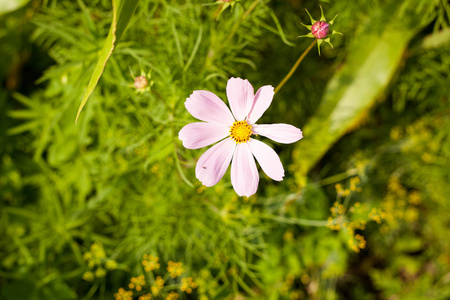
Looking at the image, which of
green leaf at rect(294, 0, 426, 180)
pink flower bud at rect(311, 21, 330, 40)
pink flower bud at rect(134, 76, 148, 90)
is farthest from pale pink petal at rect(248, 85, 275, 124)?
green leaf at rect(294, 0, 426, 180)

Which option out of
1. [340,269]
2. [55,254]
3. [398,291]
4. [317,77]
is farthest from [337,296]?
[55,254]

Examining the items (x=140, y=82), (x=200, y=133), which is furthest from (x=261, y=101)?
(x=140, y=82)

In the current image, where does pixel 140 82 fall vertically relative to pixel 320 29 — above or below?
below

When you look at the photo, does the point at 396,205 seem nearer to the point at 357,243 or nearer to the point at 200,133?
the point at 357,243

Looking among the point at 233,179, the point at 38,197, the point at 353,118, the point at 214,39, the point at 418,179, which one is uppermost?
the point at 418,179

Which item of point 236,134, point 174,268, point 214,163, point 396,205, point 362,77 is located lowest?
point 174,268

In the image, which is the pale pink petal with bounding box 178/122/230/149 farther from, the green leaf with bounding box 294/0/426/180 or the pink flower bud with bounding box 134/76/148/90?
the green leaf with bounding box 294/0/426/180

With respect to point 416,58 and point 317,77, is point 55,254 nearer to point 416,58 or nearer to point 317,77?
point 317,77
